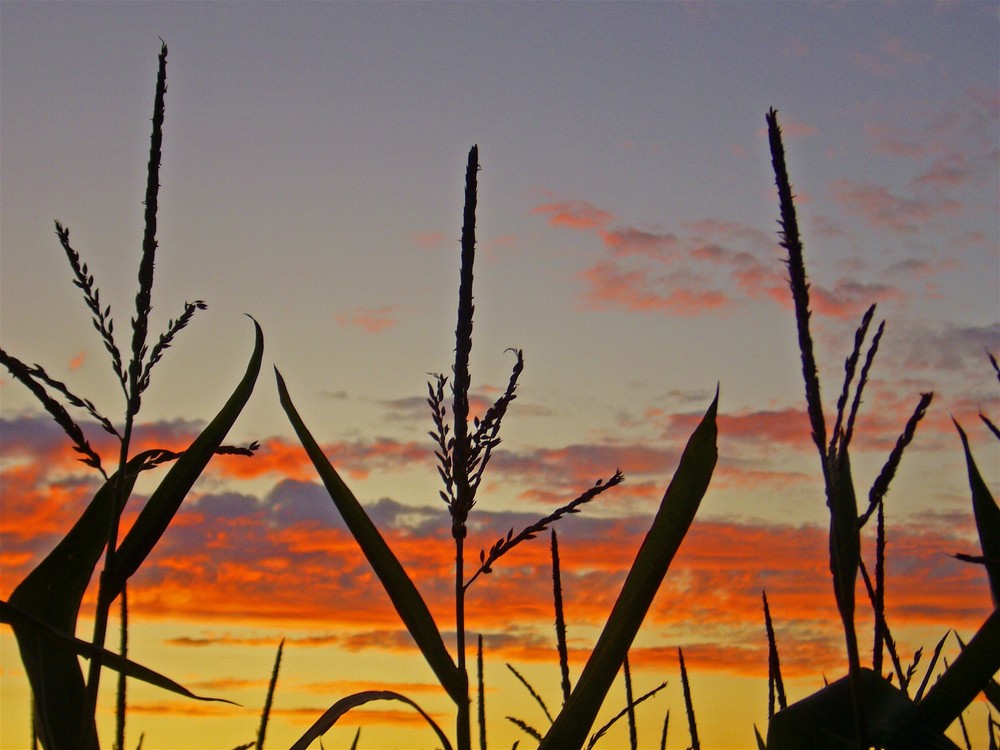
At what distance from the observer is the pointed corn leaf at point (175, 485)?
193 cm

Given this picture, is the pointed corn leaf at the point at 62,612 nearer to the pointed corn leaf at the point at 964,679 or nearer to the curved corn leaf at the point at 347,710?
the curved corn leaf at the point at 347,710

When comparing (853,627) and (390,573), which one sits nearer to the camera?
(853,627)

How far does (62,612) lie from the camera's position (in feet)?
6.56

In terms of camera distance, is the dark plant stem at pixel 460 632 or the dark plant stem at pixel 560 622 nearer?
the dark plant stem at pixel 460 632

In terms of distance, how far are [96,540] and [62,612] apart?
0.16 metres

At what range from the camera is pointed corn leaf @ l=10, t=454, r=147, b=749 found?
1854 millimetres

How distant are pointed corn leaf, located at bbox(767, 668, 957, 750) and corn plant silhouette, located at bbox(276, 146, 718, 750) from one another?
318 millimetres

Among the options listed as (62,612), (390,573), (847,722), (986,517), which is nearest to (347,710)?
(390,573)

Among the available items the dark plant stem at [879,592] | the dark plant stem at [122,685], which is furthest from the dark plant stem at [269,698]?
the dark plant stem at [879,592]

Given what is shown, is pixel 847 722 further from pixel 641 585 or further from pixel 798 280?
pixel 798 280

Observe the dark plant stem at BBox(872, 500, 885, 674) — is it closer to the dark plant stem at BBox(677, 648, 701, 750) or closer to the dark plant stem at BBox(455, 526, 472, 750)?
the dark plant stem at BBox(455, 526, 472, 750)

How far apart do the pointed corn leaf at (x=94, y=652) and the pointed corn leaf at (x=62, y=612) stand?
0.02m

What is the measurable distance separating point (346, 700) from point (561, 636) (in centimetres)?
99

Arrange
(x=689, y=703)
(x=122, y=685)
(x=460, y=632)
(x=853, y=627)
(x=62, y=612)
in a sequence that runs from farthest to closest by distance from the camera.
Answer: (x=689, y=703), (x=122, y=685), (x=62, y=612), (x=460, y=632), (x=853, y=627)
